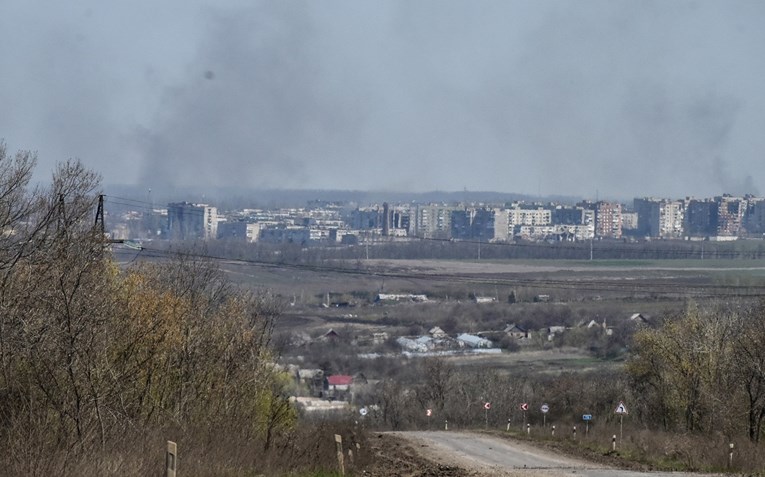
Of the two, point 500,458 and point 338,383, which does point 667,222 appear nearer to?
point 338,383

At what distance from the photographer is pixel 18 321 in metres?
20.0

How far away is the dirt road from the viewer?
23734 mm

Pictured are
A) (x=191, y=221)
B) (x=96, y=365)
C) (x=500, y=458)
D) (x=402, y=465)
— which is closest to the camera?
(x=96, y=365)

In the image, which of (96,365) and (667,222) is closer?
(96,365)

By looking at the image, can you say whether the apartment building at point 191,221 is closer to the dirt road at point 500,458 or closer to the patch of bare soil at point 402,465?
the dirt road at point 500,458

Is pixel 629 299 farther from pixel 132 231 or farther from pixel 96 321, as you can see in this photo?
pixel 96 321

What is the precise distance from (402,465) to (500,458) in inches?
178

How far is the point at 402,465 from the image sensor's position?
26328 millimetres

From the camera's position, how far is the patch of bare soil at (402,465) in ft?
76.0

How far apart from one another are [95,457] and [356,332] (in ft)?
289

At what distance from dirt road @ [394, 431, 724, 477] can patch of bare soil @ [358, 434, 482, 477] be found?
346mm

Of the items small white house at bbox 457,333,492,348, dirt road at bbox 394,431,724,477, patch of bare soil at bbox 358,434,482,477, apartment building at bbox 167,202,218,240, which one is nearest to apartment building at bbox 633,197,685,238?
apartment building at bbox 167,202,218,240

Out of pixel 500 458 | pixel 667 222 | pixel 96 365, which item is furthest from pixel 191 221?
pixel 96 365

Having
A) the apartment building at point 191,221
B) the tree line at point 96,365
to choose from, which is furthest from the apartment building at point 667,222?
the tree line at point 96,365
